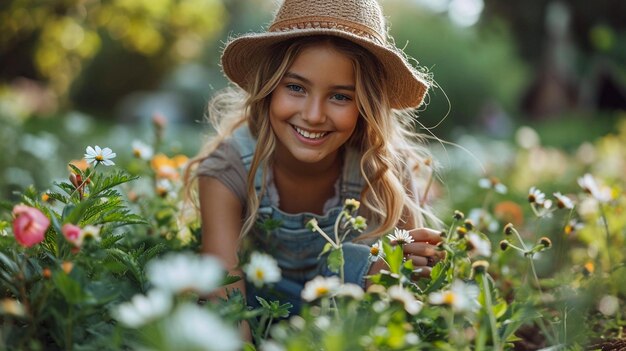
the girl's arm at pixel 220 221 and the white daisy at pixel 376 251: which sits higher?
the girl's arm at pixel 220 221

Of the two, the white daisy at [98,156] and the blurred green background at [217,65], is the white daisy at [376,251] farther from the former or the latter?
the blurred green background at [217,65]

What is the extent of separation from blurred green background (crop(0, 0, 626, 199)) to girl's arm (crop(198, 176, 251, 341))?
10.0 feet

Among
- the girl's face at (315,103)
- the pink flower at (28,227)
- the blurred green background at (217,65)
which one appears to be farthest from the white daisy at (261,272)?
the blurred green background at (217,65)

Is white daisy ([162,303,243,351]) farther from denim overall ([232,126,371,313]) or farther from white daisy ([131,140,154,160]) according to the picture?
white daisy ([131,140,154,160])

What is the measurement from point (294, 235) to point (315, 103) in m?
0.58

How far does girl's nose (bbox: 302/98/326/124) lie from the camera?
2.07 metres

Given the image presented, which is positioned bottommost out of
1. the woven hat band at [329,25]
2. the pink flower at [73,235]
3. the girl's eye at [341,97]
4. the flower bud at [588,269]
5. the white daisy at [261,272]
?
the flower bud at [588,269]

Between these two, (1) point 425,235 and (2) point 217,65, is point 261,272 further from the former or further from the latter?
(2) point 217,65

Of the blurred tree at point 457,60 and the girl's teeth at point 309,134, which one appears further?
the blurred tree at point 457,60

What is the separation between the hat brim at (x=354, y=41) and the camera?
205cm

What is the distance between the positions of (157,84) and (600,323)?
701 inches

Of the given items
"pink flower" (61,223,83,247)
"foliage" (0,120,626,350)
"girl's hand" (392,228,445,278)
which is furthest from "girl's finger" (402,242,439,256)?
"pink flower" (61,223,83,247)

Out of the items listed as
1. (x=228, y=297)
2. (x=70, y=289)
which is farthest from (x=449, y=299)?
(x=70, y=289)

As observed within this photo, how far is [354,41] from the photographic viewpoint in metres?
2.05
